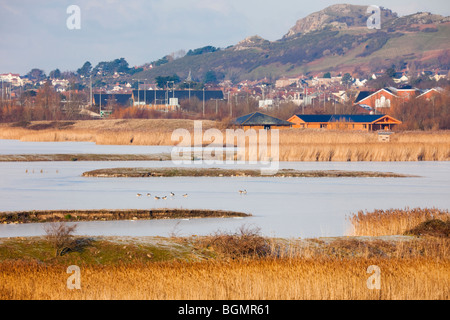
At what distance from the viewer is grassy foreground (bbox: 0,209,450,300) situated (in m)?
11.6

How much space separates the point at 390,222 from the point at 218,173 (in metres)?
17.9

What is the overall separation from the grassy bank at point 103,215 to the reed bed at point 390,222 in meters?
4.15

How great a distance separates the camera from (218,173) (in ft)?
118

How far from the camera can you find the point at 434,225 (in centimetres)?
1723

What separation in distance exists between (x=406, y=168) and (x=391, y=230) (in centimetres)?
2187

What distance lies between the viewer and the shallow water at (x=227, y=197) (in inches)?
763

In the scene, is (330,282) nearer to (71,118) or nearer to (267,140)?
(267,140)

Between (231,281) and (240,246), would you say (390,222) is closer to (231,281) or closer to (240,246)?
(240,246)

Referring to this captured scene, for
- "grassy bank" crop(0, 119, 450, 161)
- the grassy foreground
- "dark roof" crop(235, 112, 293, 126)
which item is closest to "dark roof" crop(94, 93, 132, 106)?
"grassy bank" crop(0, 119, 450, 161)

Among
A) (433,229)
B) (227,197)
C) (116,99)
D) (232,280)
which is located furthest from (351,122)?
(232,280)

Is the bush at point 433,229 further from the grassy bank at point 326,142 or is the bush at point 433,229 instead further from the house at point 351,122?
the house at point 351,122

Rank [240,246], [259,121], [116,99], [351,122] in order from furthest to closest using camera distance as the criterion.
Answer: [116,99] < [351,122] < [259,121] < [240,246]

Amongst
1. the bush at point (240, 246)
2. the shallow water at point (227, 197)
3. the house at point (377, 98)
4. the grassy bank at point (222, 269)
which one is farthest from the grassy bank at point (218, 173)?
the house at point (377, 98)
